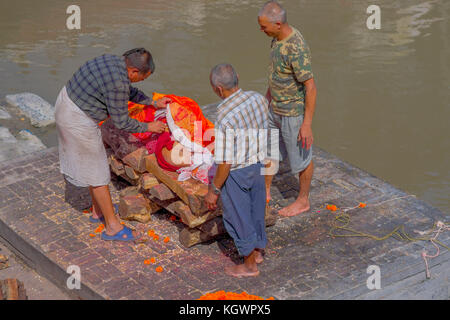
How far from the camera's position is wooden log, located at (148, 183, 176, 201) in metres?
6.31

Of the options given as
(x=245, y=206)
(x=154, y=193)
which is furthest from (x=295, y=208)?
(x=154, y=193)

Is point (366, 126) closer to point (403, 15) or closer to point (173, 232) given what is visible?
point (173, 232)

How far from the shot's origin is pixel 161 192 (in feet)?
20.8

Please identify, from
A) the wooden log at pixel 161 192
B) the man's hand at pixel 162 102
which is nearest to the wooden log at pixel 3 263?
the wooden log at pixel 161 192

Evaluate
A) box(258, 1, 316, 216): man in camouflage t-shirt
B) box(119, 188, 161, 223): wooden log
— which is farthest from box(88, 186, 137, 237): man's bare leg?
box(258, 1, 316, 216): man in camouflage t-shirt

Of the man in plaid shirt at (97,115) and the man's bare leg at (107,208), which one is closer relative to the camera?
the man in plaid shirt at (97,115)

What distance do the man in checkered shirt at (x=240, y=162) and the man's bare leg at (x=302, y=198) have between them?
3.67 ft

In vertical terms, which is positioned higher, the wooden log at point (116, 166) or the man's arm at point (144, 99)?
the man's arm at point (144, 99)

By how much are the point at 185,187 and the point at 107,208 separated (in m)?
0.81

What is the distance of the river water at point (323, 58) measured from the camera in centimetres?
1014

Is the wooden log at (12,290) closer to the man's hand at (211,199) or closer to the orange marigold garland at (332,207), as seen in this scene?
the man's hand at (211,199)

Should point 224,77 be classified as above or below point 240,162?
above
